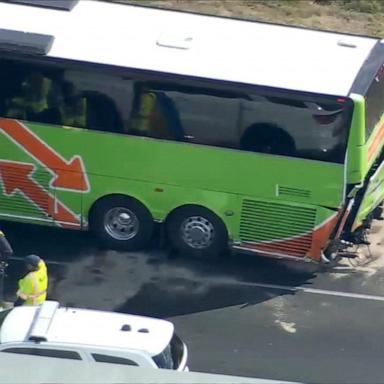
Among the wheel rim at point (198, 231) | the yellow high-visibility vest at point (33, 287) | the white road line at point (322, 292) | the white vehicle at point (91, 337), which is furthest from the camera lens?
the wheel rim at point (198, 231)

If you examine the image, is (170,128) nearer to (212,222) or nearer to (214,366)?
(212,222)

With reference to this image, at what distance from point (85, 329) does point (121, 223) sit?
14.2ft

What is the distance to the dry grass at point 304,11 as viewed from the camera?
79.2 feet

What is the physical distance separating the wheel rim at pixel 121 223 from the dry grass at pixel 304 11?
7.72 metres

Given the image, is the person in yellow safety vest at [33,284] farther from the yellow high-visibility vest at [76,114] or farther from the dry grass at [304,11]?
the dry grass at [304,11]

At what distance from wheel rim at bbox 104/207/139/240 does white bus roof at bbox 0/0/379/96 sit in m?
2.28

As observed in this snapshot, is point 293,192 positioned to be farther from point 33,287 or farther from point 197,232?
point 33,287

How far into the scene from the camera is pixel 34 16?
56.5ft

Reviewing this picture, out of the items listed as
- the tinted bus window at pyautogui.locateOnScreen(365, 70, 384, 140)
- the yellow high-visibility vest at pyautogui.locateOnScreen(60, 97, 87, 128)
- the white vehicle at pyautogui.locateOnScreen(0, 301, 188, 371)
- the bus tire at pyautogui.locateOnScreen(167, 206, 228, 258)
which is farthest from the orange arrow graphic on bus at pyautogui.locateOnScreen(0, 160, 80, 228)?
the tinted bus window at pyautogui.locateOnScreen(365, 70, 384, 140)

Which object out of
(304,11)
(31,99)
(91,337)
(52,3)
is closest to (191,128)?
(31,99)

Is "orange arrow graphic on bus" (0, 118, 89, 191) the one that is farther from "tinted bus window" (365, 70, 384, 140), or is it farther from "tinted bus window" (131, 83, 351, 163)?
"tinted bus window" (365, 70, 384, 140)

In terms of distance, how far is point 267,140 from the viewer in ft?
54.2

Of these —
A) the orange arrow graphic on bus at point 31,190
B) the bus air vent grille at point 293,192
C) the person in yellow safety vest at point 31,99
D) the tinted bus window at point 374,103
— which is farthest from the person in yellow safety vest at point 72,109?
the tinted bus window at point 374,103

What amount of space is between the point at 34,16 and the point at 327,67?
4114 millimetres
